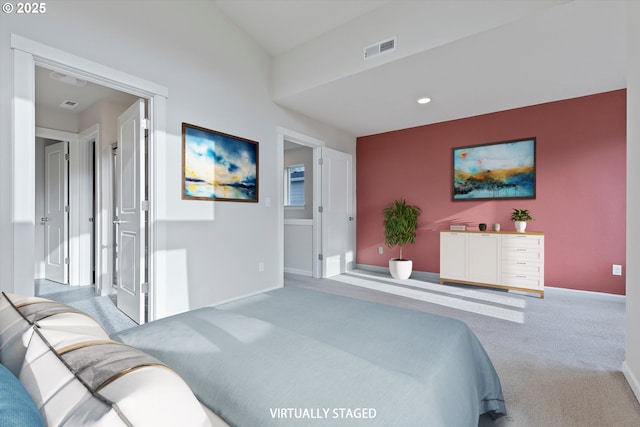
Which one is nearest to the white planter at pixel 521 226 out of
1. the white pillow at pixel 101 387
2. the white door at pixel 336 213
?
the white door at pixel 336 213

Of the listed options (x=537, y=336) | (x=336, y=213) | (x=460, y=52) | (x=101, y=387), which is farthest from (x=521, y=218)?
(x=101, y=387)

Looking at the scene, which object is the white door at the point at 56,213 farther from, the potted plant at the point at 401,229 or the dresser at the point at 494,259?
the dresser at the point at 494,259

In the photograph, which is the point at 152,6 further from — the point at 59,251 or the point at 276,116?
the point at 59,251

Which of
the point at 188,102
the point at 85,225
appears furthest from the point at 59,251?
the point at 188,102

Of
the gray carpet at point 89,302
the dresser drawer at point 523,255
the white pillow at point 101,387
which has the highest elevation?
the white pillow at point 101,387

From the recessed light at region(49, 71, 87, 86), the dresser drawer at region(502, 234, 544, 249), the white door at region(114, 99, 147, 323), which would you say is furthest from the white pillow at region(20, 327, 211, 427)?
the dresser drawer at region(502, 234, 544, 249)

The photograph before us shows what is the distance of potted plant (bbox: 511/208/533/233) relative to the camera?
3.84 metres

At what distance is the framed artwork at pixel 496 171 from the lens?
4.02 metres

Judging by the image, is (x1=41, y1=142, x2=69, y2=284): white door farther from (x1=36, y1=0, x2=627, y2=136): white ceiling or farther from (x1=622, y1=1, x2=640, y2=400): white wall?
(x1=622, y1=1, x2=640, y2=400): white wall

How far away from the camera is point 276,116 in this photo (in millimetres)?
3994

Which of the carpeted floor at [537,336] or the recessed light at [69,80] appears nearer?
the carpeted floor at [537,336]

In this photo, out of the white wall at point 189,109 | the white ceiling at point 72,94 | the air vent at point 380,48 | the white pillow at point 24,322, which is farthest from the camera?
the white ceiling at point 72,94

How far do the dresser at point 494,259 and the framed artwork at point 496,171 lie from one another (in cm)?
67

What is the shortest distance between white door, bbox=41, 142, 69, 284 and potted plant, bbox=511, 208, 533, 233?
632cm
